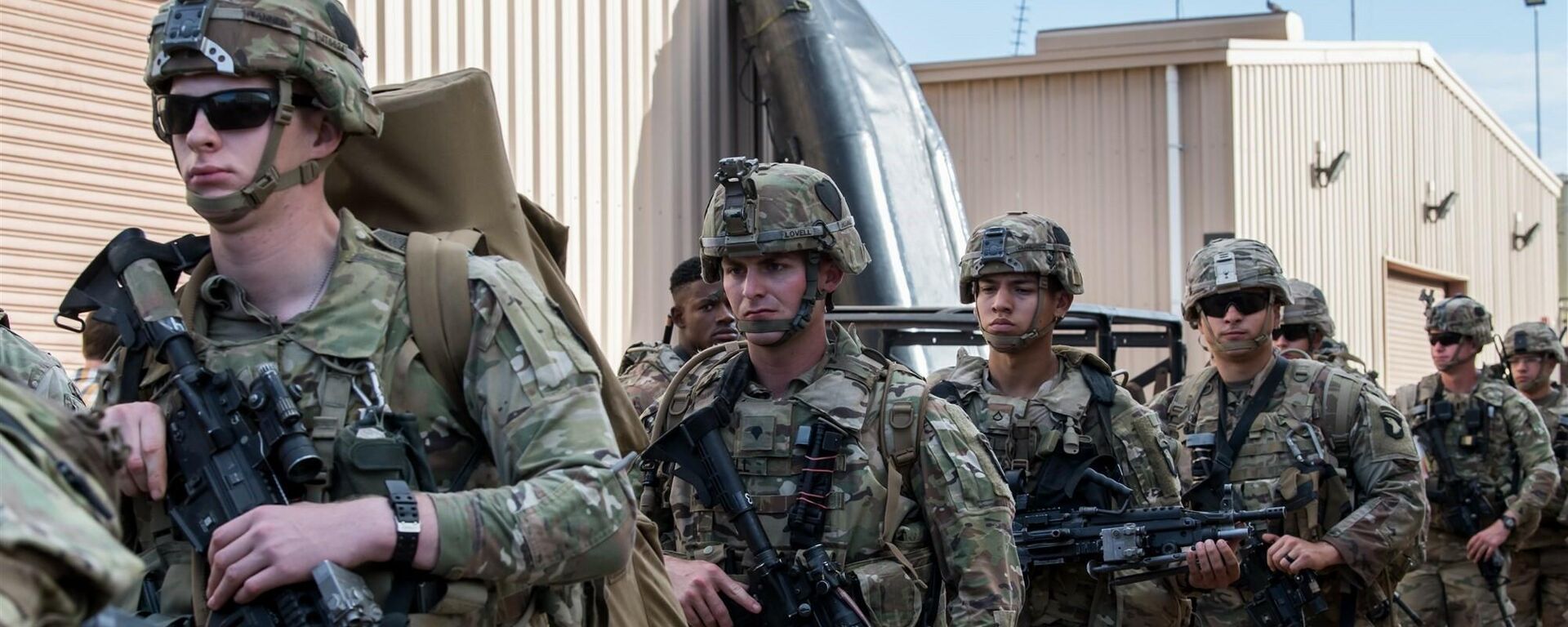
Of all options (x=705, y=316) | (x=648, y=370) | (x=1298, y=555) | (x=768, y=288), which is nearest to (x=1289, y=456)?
(x=1298, y=555)

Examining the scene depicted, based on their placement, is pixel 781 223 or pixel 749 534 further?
pixel 781 223

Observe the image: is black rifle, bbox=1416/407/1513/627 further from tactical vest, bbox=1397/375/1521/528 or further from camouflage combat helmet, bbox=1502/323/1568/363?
camouflage combat helmet, bbox=1502/323/1568/363

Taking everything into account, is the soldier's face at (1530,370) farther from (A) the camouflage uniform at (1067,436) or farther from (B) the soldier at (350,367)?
(B) the soldier at (350,367)

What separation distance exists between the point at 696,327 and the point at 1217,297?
207cm

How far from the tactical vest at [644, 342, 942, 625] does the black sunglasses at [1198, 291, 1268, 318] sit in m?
2.79

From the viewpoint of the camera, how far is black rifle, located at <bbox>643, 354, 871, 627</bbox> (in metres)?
4.27

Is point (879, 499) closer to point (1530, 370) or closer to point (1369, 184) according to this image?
point (1530, 370)

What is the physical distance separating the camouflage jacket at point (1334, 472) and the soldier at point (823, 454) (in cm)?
237

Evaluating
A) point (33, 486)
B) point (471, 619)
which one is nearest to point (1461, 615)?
point (471, 619)

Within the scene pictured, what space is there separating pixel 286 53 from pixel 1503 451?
8982 millimetres

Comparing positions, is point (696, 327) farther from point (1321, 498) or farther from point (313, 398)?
point (313, 398)

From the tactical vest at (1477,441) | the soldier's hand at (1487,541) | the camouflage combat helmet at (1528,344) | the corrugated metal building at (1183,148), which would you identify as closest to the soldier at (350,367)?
the soldier's hand at (1487,541)

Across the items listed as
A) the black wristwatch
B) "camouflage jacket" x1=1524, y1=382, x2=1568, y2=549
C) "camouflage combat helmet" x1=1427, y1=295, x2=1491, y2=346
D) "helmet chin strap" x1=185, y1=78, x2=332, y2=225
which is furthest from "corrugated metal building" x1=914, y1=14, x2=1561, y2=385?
the black wristwatch

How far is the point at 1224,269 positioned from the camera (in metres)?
6.96
